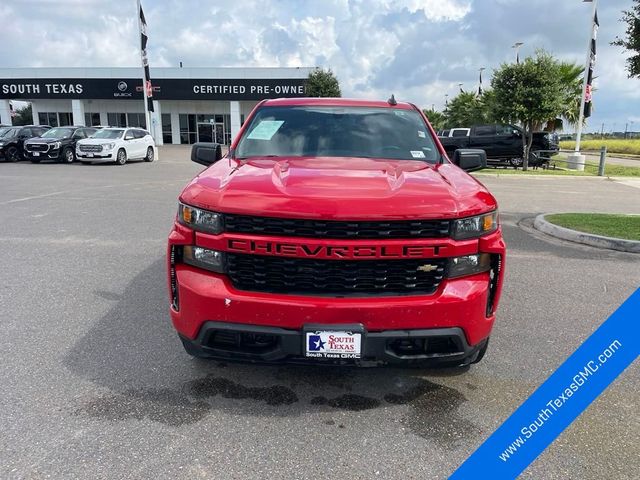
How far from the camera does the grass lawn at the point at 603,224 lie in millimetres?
7543

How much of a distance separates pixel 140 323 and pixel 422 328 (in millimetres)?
2591

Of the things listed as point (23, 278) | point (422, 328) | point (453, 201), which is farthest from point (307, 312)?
point (23, 278)

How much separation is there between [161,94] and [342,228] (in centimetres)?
4434

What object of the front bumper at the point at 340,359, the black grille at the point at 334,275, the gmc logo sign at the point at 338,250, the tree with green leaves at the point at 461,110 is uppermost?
the tree with green leaves at the point at 461,110

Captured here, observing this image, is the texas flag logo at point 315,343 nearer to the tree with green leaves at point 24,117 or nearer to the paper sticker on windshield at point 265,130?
the paper sticker on windshield at point 265,130

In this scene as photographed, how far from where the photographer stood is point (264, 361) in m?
2.71

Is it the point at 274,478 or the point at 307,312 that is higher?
the point at 307,312

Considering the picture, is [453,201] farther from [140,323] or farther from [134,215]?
[134,215]

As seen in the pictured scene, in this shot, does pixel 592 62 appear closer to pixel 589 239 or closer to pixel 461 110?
pixel 589 239

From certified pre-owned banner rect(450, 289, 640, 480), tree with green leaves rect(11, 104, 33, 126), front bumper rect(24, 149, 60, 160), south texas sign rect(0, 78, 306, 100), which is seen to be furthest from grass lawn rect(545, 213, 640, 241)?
tree with green leaves rect(11, 104, 33, 126)

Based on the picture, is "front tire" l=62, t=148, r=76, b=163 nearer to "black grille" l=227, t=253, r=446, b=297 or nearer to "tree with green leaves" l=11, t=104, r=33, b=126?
"black grille" l=227, t=253, r=446, b=297

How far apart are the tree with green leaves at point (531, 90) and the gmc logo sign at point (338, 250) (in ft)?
64.1

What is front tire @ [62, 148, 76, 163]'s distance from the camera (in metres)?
22.2

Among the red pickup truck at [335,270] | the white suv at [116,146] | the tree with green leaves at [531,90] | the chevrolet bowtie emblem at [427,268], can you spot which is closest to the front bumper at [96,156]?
the white suv at [116,146]
